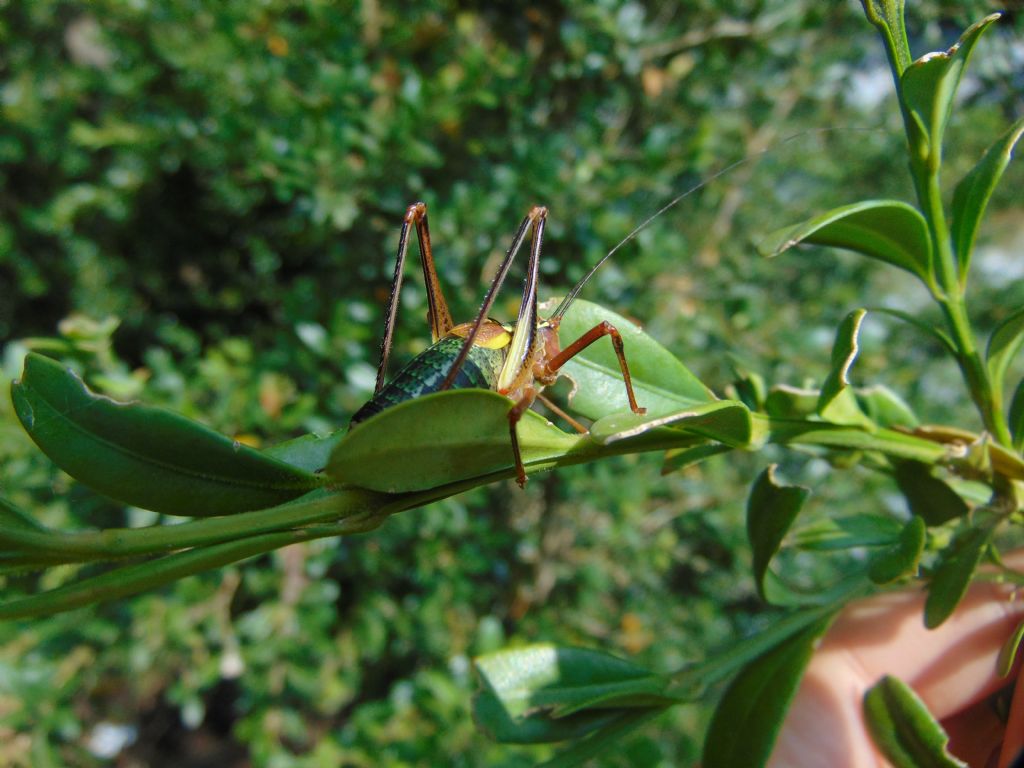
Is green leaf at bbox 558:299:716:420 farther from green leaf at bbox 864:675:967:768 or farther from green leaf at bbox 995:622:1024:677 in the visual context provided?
green leaf at bbox 864:675:967:768

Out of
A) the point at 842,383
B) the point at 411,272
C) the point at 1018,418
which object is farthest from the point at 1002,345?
the point at 411,272

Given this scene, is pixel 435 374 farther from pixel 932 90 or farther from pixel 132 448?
pixel 932 90

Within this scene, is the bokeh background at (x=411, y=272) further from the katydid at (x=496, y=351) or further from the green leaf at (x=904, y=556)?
the green leaf at (x=904, y=556)

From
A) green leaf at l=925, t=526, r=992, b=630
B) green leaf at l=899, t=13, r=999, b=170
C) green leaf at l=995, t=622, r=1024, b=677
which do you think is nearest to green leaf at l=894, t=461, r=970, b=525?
green leaf at l=925, t=526, r=992, b=630

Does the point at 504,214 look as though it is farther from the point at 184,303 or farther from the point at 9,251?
the point at 9,251

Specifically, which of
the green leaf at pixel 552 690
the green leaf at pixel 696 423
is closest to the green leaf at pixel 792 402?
the green leaf at pixel 696 423

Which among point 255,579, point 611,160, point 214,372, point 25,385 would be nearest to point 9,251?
point 214,372
